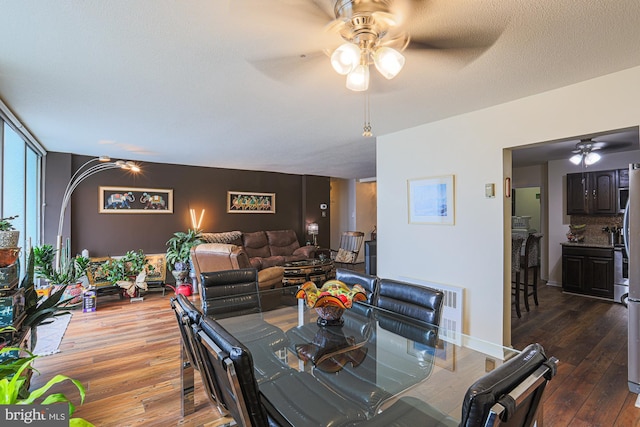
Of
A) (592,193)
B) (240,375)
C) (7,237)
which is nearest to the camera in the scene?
(240,375)

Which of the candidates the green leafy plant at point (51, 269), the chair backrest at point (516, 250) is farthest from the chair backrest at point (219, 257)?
the chair backrest at point (516, 250)

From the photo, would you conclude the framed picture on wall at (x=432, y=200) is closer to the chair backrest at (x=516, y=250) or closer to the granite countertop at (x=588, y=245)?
the chair backrest at (x=516, y=250)

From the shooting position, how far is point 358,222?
9164 mm

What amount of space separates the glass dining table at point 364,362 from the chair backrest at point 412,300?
2.1 inches

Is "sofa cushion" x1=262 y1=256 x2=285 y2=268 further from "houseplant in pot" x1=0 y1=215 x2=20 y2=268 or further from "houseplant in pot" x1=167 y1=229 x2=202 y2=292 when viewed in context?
"houseplant in pot" x1=0 y1=215 x2=20 y2=268

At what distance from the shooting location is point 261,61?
77.2 inches

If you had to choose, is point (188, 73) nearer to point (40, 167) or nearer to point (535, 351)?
point (535, 351)

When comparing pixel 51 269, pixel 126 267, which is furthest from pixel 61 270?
pixel 126 267

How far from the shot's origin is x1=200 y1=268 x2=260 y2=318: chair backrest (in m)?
2.49

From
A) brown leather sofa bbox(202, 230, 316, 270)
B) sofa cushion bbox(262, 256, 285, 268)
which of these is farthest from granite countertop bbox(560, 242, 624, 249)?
sofa cushion bbox(262, 256, 285, 268)

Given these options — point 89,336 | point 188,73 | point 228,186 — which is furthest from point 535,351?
point 228,186

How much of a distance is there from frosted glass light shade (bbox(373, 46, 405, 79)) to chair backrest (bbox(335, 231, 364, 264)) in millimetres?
6770

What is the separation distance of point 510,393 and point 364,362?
964 millimetres

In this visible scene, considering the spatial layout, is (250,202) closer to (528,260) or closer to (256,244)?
(256,244)
